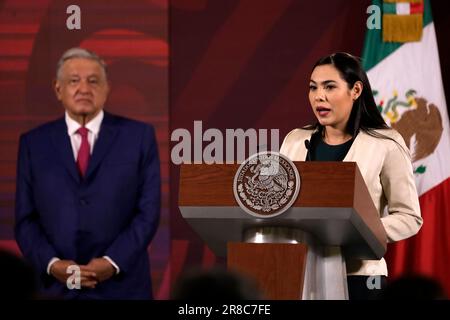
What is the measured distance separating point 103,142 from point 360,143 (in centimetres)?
134

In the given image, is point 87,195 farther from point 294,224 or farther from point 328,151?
point 294,224

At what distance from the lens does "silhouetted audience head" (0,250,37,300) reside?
1.74m

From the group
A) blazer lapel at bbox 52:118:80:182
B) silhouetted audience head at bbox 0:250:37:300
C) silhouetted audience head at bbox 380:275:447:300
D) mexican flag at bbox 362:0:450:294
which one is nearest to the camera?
silhouetted audience head at bbox 0:250:37:300

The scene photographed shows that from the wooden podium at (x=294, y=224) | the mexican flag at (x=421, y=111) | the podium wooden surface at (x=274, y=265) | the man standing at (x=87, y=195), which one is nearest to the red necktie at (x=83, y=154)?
the man standing at (x=87, y=195)

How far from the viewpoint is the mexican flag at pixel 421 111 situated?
594 cm

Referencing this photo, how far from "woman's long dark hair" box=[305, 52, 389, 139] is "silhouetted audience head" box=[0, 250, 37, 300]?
6.71 ft

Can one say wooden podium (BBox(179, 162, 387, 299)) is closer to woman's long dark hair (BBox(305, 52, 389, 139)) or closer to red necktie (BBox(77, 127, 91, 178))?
woman's long dark hair (BBox(305, 52, 389, 139))

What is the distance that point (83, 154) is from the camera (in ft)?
14.6

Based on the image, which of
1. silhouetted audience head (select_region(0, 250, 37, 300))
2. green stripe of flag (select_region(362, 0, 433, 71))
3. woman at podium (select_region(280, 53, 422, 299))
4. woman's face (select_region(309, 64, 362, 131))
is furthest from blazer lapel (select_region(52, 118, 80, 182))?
silhouetted audience head (select_region(0, 250, 37, 300))

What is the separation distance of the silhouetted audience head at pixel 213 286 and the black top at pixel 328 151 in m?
1.86

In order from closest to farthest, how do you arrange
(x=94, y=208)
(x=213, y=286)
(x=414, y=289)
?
1. (x=213, y=286)
2. (x=414, y=289)
3. (x=94, y=208)

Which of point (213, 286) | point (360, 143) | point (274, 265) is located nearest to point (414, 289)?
point (213, 286)
